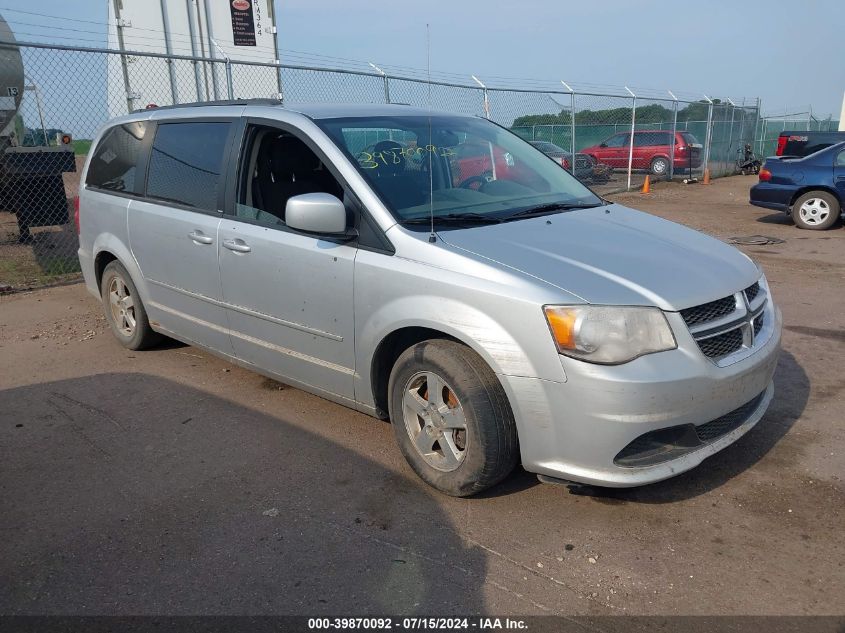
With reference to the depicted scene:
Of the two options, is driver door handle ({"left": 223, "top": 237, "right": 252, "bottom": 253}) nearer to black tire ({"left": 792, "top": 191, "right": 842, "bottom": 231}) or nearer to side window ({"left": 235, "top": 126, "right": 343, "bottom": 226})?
side window ({"left": 235, "top": 126, "right": 343, "bottom": 226})

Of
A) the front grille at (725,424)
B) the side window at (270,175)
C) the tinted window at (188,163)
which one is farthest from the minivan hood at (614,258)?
the tinted window at (188,163)

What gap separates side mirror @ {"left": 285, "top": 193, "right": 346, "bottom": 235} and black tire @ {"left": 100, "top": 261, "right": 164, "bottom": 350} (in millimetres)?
2361

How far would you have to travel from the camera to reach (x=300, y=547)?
3033 mm

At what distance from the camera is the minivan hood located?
302cm

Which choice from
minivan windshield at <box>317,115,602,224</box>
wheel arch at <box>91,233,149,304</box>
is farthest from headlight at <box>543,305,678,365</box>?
wheel arch at <box>91,233,149,304</box>

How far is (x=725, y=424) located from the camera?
128 inches

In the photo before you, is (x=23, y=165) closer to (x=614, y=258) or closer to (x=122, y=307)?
(x=122, y=307)

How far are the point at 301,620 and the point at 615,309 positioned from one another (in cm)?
170

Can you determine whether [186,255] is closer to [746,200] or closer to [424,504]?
[424,504]

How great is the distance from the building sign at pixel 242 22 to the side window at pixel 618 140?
43.7 ft

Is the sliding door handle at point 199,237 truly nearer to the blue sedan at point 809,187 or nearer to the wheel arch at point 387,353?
the wheel arch at point 387,353

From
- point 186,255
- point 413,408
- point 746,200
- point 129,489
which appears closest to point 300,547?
point 413,408

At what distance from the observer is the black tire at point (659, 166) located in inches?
820

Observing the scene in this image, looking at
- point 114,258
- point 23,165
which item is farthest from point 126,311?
point 23,165
